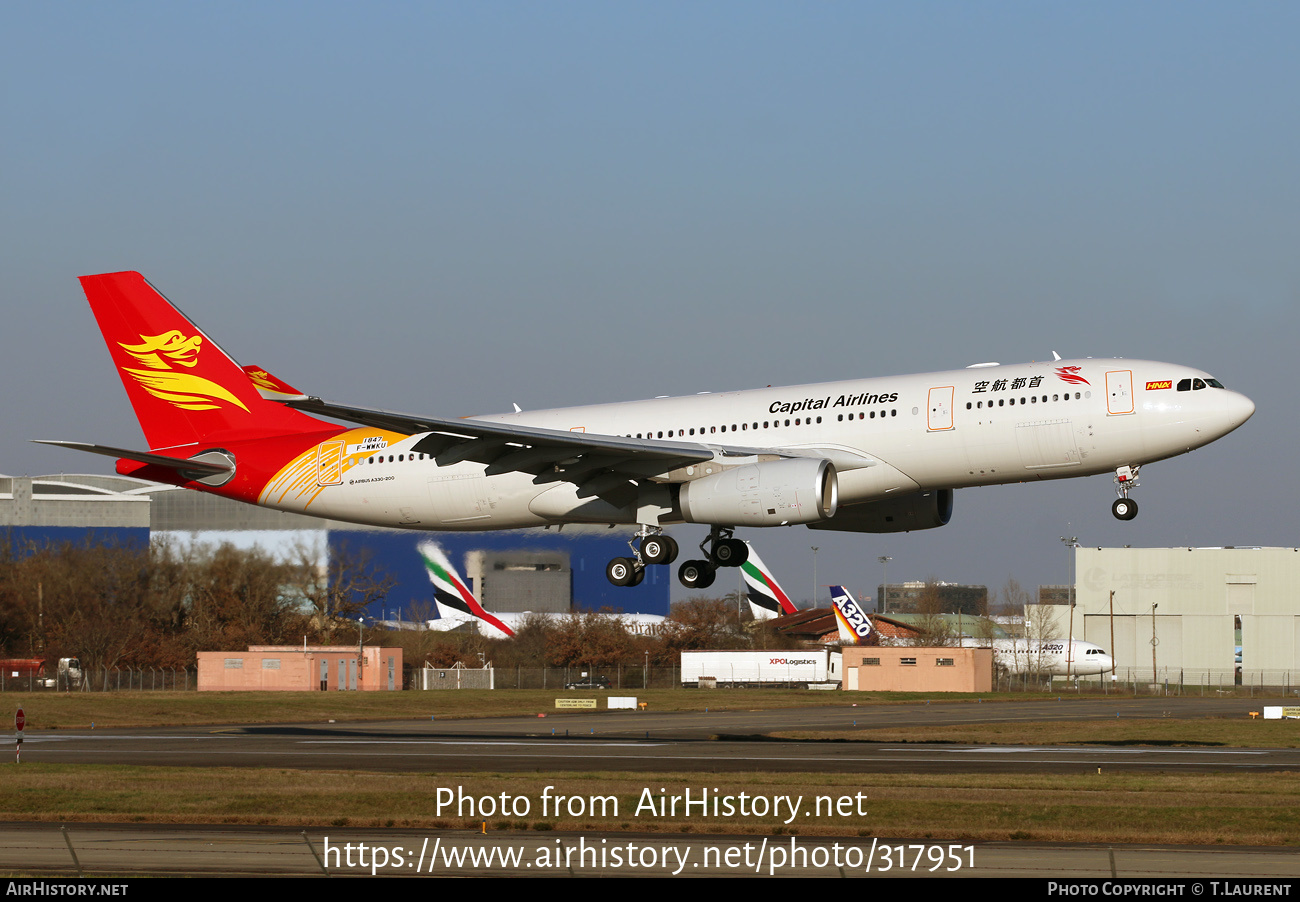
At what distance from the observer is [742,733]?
4888 cm

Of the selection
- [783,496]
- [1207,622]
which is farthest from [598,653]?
[783,496]

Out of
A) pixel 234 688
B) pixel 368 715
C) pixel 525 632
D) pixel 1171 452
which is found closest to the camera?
pixel 1171 452

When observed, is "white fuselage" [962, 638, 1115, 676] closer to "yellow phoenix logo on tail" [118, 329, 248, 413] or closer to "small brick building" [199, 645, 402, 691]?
"small brick building" [199, 645, 402, 691]

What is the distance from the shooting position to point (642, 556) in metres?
41.3

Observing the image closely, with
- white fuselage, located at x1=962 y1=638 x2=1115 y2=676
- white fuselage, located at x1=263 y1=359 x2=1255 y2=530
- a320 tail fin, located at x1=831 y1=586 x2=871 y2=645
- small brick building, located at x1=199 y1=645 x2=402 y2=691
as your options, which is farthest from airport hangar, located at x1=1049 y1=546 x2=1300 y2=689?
white fuselage, located at x1=263 y1=359 x2=1255 y2=530

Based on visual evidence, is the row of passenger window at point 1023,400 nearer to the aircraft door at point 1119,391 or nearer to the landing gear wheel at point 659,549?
the aircraft door at point 1119,391

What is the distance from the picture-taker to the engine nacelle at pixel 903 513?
41.3 m

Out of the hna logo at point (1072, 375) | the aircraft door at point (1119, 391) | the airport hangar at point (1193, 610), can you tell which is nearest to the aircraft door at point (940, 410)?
the hna logo at point (1072, 375)

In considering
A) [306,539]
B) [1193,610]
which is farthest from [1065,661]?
[306,539]

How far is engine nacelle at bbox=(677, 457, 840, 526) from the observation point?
36156mm

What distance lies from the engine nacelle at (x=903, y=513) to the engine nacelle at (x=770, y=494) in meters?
4.20

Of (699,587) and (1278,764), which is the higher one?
(699,587)

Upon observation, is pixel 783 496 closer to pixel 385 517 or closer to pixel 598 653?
pixel 385 517

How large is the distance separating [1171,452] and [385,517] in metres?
22.1
